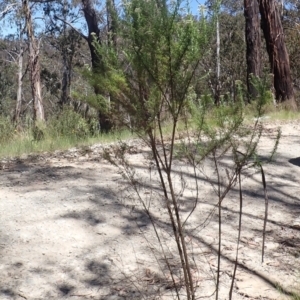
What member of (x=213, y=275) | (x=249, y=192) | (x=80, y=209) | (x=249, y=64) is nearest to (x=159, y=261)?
(x=213, y=275)

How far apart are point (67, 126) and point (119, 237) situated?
182 inches

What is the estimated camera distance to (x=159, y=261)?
346 cm

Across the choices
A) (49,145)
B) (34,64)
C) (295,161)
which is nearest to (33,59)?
(34,64)

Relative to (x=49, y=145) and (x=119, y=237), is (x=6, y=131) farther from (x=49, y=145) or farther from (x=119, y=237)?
(x=119, y=237)

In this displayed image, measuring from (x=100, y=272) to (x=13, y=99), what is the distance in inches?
1260

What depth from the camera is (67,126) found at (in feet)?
26.9

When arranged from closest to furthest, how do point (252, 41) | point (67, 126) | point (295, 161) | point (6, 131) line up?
point (295, 161)
point (67, 126)
point (6, 131)
point (252, 41)

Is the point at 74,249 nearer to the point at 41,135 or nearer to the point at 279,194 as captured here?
the point at 279,194

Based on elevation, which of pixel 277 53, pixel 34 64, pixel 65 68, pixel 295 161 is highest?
pixel 65 68

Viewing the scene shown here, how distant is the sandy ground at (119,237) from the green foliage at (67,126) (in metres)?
2.38

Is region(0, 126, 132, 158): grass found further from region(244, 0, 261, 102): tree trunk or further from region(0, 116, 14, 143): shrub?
region(244, 0, 261, 102): tree trunk

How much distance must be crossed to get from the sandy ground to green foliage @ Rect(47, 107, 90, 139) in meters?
2.38

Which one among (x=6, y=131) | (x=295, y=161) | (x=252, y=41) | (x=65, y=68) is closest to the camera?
(x=295, y=161)

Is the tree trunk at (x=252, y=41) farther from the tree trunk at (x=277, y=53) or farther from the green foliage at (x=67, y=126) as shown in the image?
the green foliage at (x=67, y=126)
